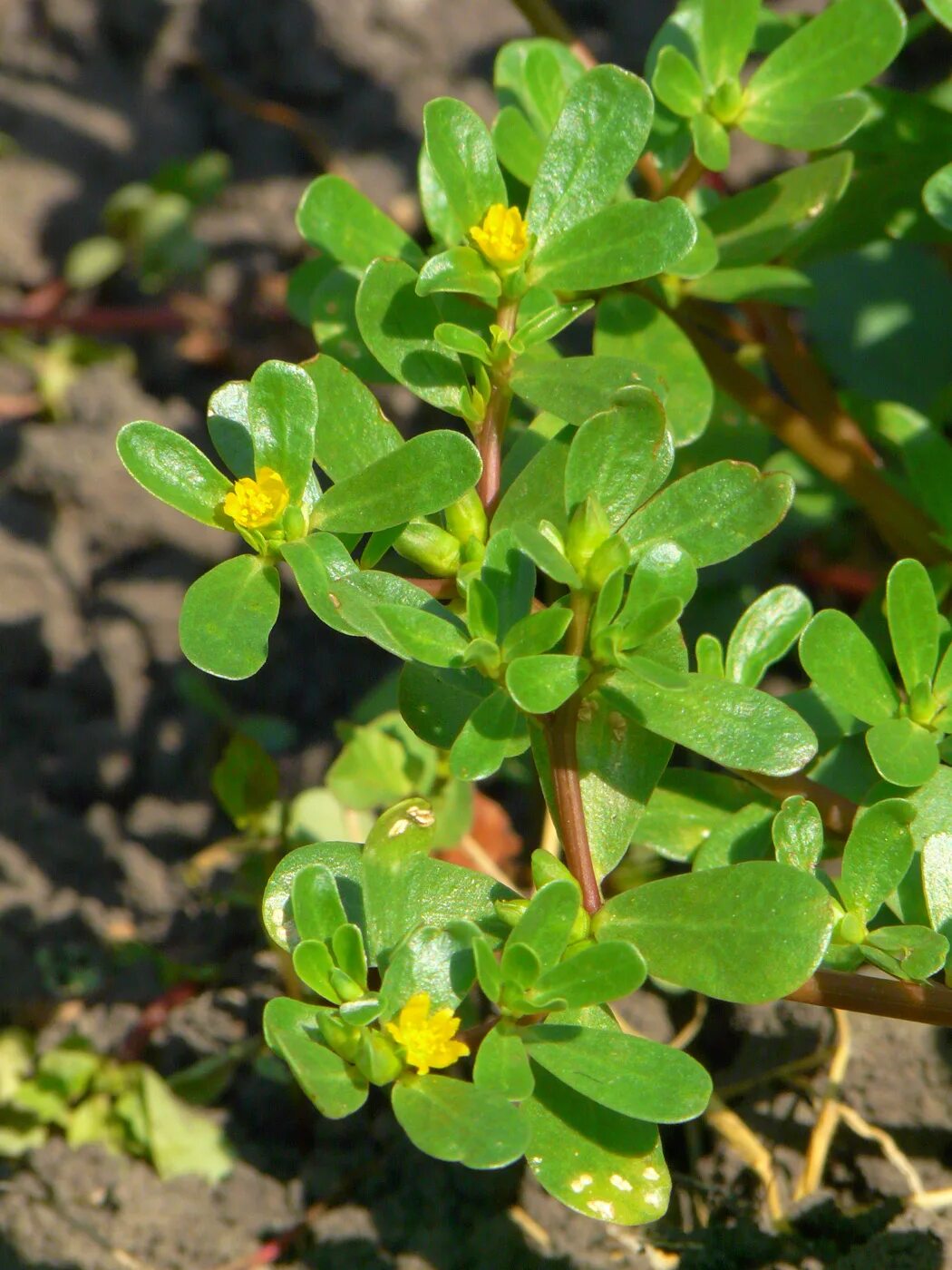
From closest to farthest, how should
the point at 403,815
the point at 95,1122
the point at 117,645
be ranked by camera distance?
the point at 403,815 < the point at 95,1122 < the point at 117,645

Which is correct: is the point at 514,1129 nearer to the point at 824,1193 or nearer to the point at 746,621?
the point at 746,621

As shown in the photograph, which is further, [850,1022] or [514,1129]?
[850,1022]

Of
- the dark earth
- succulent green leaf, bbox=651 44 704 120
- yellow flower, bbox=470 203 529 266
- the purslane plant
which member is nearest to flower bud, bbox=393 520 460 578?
the purslane plant

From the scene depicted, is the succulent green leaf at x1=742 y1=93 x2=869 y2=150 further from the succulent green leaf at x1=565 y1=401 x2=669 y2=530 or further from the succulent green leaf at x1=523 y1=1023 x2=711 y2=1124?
the succulent green leaf at x1=523 y1=1023 x2=711 y2=1124

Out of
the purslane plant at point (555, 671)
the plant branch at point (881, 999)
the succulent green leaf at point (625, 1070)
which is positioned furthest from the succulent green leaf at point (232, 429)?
the plant branch at point (881, 999)

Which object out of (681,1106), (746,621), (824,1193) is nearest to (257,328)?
(746,621)
